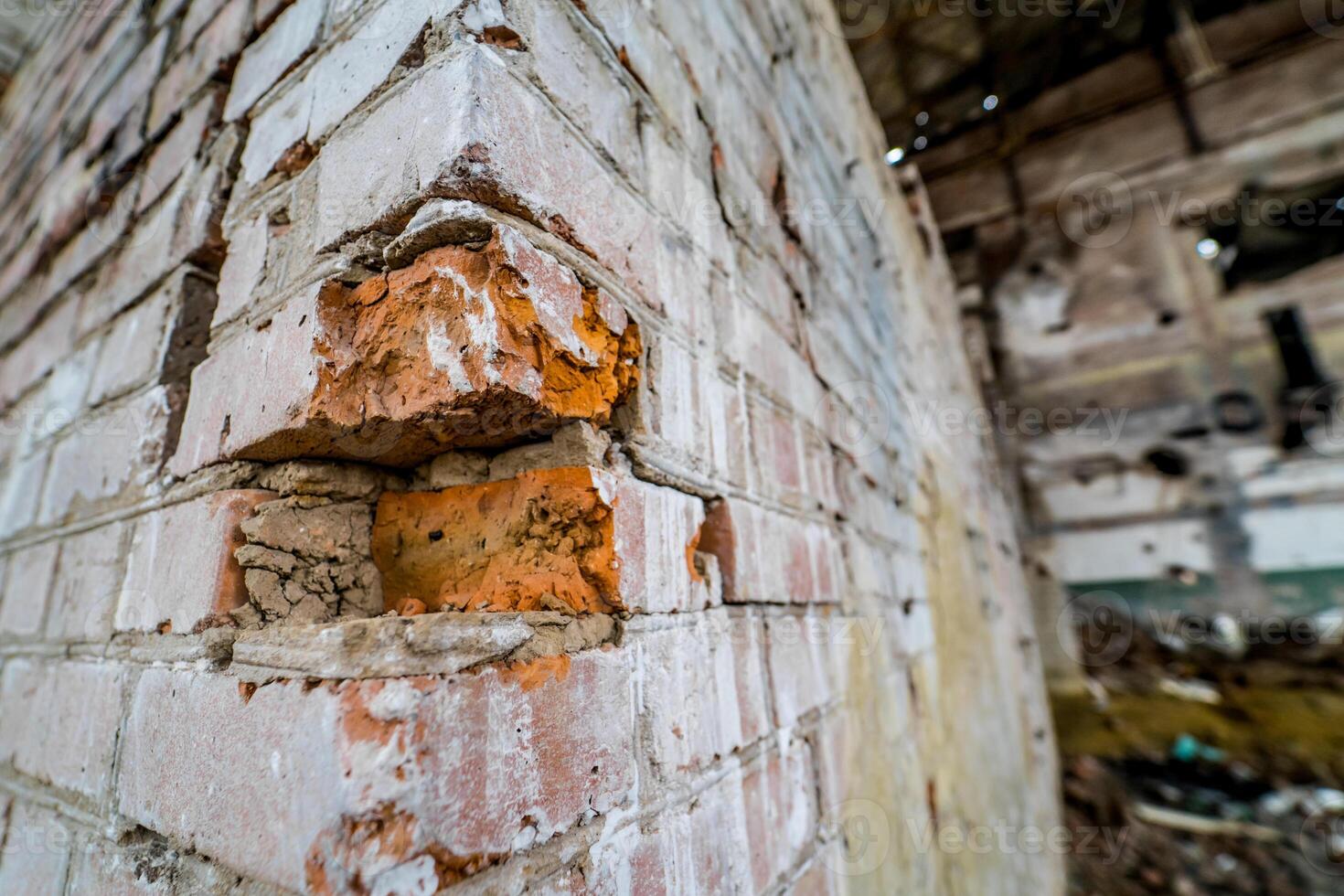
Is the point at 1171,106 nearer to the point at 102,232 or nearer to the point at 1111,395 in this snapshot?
the point at 1111,395

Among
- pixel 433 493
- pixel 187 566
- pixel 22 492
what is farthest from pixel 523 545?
pixel 22 492

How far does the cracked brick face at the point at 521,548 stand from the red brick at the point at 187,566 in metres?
0.14

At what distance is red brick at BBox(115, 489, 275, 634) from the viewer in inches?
20.1

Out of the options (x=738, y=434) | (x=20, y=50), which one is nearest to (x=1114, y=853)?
(x=738, y=434)

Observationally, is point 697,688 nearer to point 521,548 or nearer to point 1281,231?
point 521,548

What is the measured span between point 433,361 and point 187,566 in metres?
0.35

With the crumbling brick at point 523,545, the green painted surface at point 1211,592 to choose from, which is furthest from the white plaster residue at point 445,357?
the green painted surface at point 1211,592

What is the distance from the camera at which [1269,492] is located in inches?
139

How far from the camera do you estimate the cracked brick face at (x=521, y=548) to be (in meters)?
0.48

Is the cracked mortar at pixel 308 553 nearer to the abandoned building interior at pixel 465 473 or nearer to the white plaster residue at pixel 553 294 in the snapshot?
the abandoned building interior at pixel 465 473

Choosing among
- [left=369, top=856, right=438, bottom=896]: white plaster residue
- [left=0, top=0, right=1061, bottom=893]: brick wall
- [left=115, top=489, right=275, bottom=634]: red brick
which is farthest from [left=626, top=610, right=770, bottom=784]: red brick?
[left=115, top=489, right=275, bottom=634]: red brick

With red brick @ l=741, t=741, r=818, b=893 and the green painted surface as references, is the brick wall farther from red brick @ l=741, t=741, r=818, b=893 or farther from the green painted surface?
the green painted surface

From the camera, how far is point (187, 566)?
0.55m

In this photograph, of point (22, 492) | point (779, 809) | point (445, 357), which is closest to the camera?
point (445, 357)
